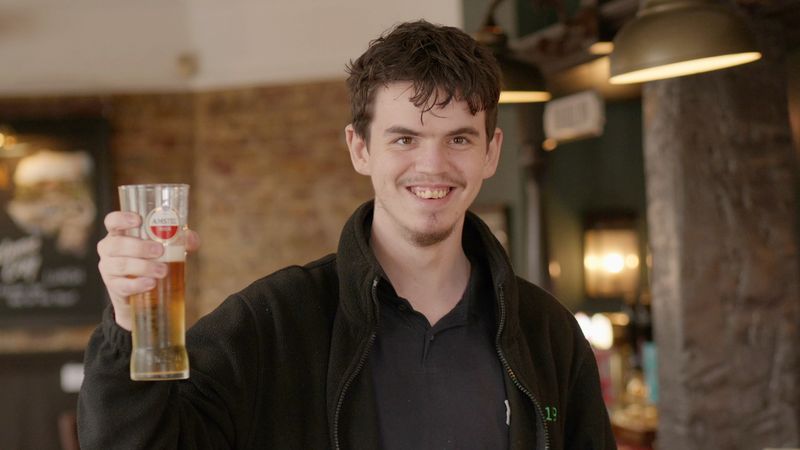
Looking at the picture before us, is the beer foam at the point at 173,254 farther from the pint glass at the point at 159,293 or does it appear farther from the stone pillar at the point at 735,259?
the stone pillar at the point at 735,259

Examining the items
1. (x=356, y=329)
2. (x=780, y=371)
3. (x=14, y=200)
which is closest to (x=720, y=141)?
(x=780, y=371)

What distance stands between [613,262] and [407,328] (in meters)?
4.87

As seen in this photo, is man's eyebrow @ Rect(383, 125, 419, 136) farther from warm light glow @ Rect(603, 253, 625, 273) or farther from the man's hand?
warm light glow @ Rect(603, 253, 625, 273)

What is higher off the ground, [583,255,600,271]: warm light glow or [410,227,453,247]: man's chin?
[583,255,600,271]: warm light glow

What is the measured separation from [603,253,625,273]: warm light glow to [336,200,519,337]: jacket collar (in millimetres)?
4650

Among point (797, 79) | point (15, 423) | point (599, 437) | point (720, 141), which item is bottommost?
point (15, 423)

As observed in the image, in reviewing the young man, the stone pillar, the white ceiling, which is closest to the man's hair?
the young man

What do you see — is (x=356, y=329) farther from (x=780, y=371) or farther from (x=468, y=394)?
(x=780, y=371)

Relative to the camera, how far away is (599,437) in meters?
1.71

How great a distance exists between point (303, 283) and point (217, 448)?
30 cm

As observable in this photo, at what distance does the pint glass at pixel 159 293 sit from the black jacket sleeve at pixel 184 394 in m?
0.03

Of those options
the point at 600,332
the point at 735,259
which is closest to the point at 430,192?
the point at 735,259

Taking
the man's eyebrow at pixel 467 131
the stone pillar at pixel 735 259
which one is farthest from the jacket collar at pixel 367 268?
the stone pillar at pixel 735 259

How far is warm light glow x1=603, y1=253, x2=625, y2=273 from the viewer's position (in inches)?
248
